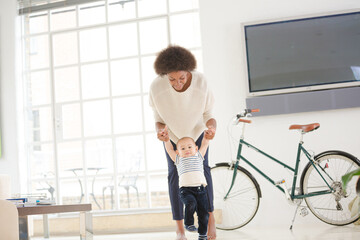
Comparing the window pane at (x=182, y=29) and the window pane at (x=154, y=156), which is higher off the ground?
the window pane at (x=182, y=29)

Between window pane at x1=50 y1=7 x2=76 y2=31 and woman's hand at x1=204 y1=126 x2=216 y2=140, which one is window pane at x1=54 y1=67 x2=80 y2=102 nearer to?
window pane at x1=50 y1=7 x2=76 y2=31

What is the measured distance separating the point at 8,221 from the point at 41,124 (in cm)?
284

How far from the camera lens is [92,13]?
475 centimetres

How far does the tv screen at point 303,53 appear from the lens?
3.96 meters

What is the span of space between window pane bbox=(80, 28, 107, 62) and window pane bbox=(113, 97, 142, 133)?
20.0 inches

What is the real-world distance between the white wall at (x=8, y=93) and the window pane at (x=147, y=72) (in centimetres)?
130

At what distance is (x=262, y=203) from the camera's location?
13.2 feet

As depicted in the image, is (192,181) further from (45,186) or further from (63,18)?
(63,18)

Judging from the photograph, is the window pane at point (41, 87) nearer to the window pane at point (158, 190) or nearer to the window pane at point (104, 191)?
the window pane at point (104, 191)

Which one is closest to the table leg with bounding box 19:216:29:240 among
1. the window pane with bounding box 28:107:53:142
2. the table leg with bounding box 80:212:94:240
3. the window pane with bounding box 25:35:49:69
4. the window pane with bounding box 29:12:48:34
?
the table leg with bounding box 80:212:94:240

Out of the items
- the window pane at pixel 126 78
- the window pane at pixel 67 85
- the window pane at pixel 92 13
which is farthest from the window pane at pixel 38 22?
the window pane at pixel 126 78

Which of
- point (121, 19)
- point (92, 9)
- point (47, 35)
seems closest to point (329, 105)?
point (121, 19)

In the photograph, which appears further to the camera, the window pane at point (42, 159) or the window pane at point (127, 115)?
the window pane at point (42, 159)

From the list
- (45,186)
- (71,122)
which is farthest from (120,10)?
(45,186)
